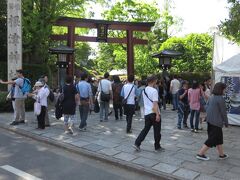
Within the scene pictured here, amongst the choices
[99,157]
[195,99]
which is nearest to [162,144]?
[99,157]

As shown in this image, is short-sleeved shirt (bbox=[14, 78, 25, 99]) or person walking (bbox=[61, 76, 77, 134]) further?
short-sleeved shirt (bbox=[14, 78, 25, 99])

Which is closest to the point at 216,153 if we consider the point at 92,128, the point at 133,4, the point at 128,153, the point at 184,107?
the point at 128,153

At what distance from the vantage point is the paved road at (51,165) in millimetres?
6137

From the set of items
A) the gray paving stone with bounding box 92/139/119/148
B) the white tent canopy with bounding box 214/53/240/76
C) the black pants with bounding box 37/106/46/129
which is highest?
the white tent canopy with bounding box 214/53/240/76

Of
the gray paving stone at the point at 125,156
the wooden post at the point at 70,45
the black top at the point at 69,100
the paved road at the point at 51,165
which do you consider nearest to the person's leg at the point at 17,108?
the black top at the point at 69,100

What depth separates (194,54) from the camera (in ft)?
104

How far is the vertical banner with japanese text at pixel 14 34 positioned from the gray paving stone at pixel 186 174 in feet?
34.4

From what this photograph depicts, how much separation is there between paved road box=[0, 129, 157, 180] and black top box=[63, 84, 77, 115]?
1.24 meters

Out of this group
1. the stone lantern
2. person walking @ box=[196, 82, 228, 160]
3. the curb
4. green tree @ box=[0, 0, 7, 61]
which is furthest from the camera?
green tree @ box=[0, 0, 7, 61]

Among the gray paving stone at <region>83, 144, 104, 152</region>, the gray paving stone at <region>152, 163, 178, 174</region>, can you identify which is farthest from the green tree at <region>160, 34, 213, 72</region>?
the gray paving stone at <region>152, 163, 178, 174</region>

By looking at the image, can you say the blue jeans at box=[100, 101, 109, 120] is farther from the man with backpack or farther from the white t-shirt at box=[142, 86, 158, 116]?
the white t-shirt at box=[142, 86, 158, 116]

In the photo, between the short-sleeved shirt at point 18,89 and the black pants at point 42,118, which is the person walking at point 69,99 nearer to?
the black pants at point 42,118

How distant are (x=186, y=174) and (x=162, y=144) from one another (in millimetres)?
2392

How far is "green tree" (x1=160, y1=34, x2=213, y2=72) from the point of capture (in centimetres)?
3122
